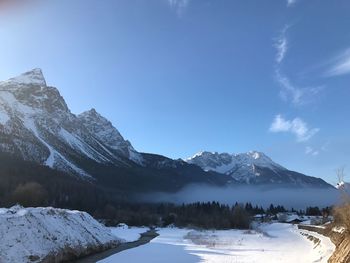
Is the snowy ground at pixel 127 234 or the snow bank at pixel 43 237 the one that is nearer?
the snow bank at pixel 43 237

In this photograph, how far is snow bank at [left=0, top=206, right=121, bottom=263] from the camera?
4890 centimetres

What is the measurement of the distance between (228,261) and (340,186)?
1456 centimetres

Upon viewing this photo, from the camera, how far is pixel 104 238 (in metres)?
81.6

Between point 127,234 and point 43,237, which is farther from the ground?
point 127,234

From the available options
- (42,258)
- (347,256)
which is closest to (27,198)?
(42,258)

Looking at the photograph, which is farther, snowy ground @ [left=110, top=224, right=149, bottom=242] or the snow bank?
snowy ground @ [left=110, top=224, right=149, bottom=242]

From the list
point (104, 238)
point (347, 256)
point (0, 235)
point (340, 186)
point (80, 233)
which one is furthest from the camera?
point (104, 238)

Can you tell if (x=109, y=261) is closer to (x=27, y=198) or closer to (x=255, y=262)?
(x=255, y=262)

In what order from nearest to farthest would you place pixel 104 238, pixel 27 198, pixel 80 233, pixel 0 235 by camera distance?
pixel 0 235 < pixel 80 233 < pixel 104 238 < pixel 27 198

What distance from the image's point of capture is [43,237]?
55938 millimetres

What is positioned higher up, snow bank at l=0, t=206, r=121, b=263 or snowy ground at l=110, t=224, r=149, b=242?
snowy ground at l=110, t=224, r=149, b=242

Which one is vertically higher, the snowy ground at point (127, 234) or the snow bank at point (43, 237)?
the snowy ground at point (127, 234)

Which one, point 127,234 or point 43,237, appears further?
point 127,234

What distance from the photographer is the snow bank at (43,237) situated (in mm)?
48900
